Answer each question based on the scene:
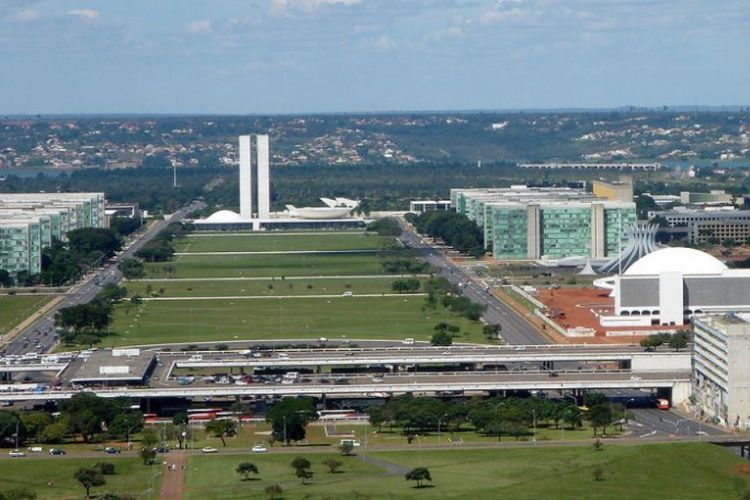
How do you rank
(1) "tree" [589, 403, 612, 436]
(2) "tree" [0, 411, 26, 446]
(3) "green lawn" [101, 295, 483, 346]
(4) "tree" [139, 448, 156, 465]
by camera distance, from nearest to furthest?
(4) "tree" [139, 448, 156, 465] → (2) "tree" [0, 411, 26, 446] → (1) "tree" [589, 403, 612, 436] → (3) "green lawn" [101, 295, 483, 346]

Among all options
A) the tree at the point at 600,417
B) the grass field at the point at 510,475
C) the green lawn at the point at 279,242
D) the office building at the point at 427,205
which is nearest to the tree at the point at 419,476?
the grass field at the point at 510,475

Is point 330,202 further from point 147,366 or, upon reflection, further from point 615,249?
point 147,366

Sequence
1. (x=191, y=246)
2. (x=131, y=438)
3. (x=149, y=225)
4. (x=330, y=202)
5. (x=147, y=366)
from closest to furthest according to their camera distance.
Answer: (x=131, y=438) → (x=147, y=366) → (x=191, y=246) → (x=149, y=225) → (x=330, y=202)

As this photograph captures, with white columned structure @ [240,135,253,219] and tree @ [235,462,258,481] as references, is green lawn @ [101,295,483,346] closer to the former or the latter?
tree @ [235,462,258,481]

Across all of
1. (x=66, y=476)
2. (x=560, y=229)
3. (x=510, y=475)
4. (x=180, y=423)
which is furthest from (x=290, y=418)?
(x=560, y=229)

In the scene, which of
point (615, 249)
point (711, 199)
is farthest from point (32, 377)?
point (711, 199)

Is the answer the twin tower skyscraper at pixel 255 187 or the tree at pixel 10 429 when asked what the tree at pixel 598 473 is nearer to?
the tree at pixel 10 429

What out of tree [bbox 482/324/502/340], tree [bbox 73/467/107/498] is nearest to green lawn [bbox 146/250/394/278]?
tree [bbox 482/324/502/340]
